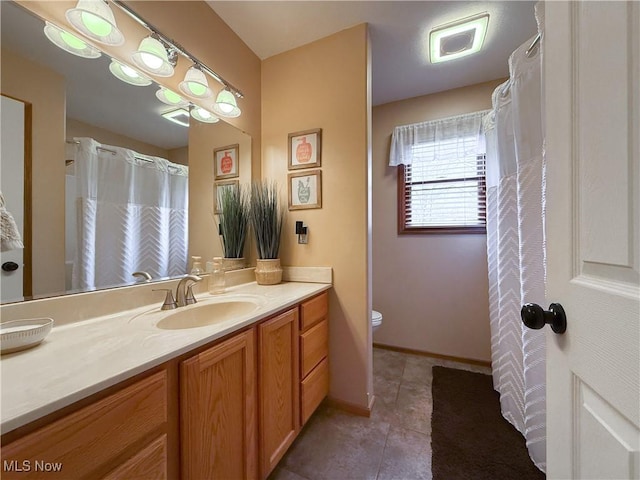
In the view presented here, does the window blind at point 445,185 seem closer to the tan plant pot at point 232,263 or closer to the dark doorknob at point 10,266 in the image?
the tan plant pot at point 232,263

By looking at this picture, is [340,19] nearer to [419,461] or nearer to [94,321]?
[94,321]

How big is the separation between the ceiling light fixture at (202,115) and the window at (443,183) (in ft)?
5.56

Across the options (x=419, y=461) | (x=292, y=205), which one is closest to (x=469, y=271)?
(x=419, y=461)

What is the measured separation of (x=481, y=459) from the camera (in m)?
1.22

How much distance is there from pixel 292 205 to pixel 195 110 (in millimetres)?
815

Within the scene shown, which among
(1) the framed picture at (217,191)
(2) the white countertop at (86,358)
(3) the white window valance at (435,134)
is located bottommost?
(2) the white countertop at (86,358)

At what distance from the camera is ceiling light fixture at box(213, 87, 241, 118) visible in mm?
1528

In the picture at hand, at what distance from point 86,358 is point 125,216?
72cm

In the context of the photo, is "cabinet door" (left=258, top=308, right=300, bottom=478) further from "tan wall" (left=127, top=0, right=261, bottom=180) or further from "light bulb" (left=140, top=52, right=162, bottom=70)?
"light bulb" (left=140, top=52, right=162, bottom=70)

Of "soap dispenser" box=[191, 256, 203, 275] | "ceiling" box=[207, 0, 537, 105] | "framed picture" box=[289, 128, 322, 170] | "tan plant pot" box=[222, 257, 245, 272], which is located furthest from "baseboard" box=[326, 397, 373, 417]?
"ceiling" box=[207, 0, 537, 105]

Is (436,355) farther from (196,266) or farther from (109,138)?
(109,138)

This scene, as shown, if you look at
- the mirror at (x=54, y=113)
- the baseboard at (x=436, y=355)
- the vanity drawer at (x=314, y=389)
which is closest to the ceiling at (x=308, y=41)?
the mirror at (x=54, y=113)

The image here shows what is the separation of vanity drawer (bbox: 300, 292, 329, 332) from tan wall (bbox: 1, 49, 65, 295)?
3.26ft

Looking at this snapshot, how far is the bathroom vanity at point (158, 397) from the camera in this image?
0.47 metres
